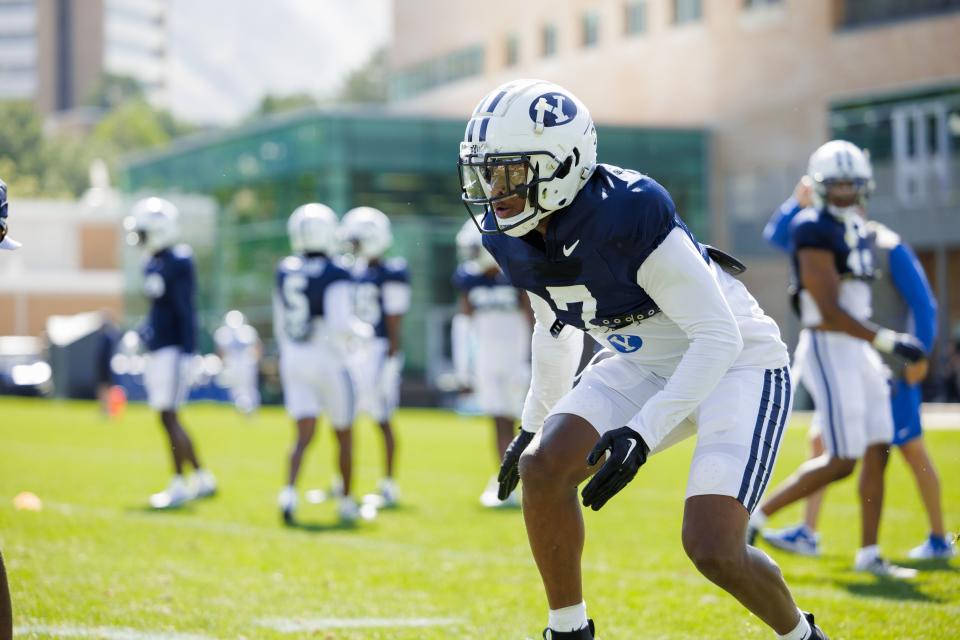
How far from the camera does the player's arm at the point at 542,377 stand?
463cm

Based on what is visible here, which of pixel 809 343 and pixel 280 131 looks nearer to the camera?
pixel 809 343

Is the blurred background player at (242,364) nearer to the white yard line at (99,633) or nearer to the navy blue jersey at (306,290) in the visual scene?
the navy blue jersey at (306,290)

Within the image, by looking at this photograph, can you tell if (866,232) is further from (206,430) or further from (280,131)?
(280,131)

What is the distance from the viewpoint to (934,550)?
7402 mm

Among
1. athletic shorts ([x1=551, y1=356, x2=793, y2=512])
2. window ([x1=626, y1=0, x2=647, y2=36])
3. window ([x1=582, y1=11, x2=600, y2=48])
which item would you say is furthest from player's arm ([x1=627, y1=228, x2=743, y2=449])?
window ([x1=582, y1=11, x2=600, y2=48])

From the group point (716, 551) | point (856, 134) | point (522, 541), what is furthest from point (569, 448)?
point (856, 134)

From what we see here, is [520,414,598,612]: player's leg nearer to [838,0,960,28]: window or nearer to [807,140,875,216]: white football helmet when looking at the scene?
[807,140,875,216]: white football helmet

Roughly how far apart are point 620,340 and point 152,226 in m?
6.68

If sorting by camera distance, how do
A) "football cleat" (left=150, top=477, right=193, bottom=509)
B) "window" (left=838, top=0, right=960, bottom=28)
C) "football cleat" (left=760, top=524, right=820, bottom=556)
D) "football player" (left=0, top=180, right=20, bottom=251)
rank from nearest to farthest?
1. "football player" (left=0, top=180, right=20, bottom=251)
2. "football cleat" (left=760, top=524, right=820, bottom=556)
3. "football cleat" (left=150, top=477, right=193, bottom=509)
4. "window" (left=838, top=0, right=960, bottom=28)

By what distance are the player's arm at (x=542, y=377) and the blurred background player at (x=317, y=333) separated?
15.8 feet

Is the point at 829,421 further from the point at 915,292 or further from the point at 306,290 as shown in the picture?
the point at 306,290

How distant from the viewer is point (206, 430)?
20594 mm

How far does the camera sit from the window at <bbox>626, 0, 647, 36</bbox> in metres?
37.6

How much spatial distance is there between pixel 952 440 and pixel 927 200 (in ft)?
42.1
